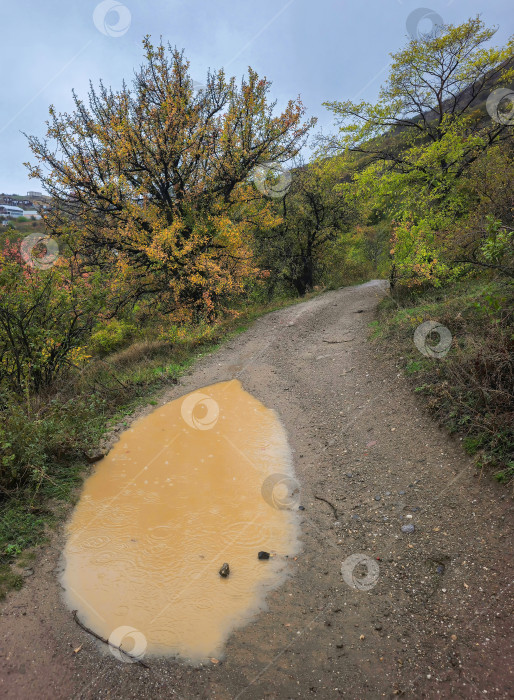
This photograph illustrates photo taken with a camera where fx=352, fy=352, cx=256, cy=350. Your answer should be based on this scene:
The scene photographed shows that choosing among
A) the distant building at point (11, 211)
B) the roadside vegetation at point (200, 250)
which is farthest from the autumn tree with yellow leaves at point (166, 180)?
the distant building at point (11, 211)

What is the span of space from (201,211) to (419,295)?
8730mm

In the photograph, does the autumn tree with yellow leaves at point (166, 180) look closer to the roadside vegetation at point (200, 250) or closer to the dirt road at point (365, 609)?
the roadside vegetation at point (200, 250)

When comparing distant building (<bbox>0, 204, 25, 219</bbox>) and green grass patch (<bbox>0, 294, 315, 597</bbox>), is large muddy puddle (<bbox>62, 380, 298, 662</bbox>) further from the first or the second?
distant building (<bbox>0, 204, 25, 219</bbox>)

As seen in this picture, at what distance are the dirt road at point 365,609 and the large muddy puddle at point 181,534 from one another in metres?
0.22

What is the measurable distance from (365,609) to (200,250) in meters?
12.4

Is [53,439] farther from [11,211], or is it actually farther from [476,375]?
[11,211]

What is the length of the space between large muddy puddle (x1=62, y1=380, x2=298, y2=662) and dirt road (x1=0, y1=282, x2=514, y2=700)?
0.22m

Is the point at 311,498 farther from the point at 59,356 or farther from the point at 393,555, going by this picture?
the point at 59,356

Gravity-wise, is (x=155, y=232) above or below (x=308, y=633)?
above

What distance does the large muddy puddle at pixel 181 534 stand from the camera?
3.75 meters

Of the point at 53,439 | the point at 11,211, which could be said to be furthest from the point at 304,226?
the point at 11,211

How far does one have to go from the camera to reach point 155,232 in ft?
41.7

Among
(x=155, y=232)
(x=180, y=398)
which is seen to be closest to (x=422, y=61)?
(x=155, y=232)

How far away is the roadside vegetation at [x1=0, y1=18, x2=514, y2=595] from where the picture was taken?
216 inches
